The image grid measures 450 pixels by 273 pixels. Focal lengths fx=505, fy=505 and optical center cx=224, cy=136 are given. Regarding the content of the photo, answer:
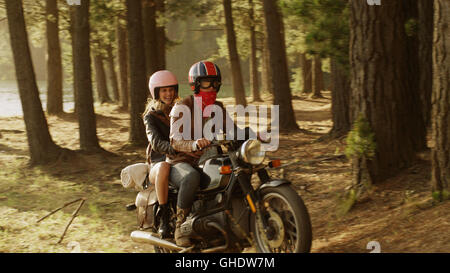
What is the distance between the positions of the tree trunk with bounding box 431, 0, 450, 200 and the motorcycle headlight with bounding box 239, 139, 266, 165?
7.26 feet

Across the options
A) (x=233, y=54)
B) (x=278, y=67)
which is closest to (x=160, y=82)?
(x=278, y=67)

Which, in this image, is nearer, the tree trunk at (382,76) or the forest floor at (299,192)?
the forest floor at (299,192)

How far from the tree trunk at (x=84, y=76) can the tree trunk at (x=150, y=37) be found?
7.42 feet

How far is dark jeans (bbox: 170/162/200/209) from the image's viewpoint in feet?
17.0

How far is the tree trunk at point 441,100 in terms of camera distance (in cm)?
548

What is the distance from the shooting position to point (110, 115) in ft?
79.8

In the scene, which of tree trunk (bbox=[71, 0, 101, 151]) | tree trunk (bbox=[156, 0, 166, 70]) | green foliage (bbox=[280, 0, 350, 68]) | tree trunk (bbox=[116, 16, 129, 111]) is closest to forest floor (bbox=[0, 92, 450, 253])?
tree trunk (bbox=[71, 0, 101, 151])

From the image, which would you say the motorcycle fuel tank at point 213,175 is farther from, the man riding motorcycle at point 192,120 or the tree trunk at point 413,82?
the tree trunk at point 413,82

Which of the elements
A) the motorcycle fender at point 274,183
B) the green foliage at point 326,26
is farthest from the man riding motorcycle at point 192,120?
the green foliage at point 326,26

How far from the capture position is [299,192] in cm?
835

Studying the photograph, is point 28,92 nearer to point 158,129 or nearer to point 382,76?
point 158,129

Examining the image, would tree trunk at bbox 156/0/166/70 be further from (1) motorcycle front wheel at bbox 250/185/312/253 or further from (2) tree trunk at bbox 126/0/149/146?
(1) motorcycle front wheel at bbox 250/185/312/253

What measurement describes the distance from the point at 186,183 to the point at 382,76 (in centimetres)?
317

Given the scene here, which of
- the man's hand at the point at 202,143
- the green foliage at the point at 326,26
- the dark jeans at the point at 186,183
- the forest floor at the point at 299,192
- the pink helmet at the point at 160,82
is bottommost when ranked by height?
the forest floor at the point at 299,192
